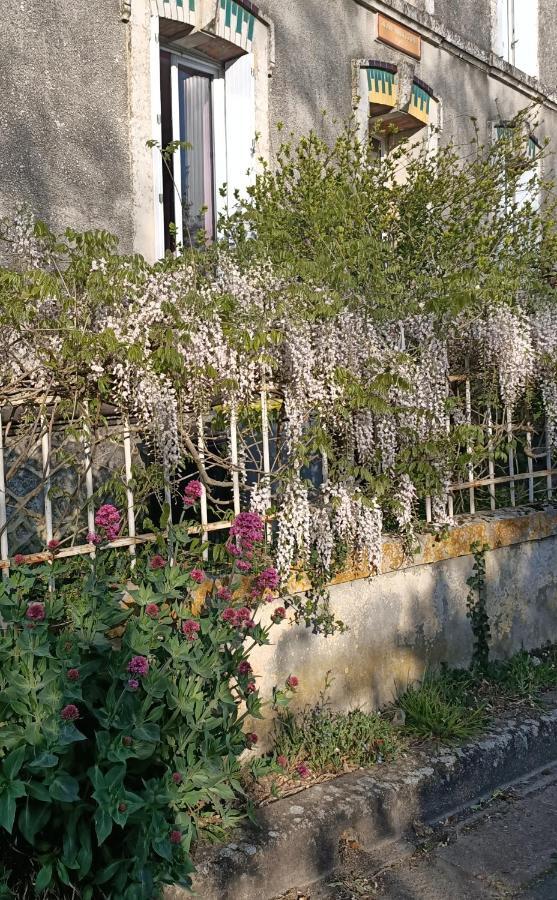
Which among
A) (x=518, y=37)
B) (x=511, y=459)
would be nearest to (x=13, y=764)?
(x=511, y=459)

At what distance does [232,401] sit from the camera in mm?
3498

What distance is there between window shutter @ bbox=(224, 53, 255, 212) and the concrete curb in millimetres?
4257

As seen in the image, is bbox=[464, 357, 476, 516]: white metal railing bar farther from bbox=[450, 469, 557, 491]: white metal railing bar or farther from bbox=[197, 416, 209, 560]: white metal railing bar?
bbox=[197, 416, 209, 560]: white metal railing bar

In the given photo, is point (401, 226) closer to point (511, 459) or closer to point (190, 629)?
point (511, 459)

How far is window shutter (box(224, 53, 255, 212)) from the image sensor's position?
644 centimetres

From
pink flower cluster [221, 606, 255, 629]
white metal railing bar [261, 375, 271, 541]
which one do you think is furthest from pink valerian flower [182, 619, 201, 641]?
white metal railing bar [261, 375, 271, 541]

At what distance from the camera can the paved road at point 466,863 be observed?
2.96 meters

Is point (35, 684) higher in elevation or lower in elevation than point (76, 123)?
lower

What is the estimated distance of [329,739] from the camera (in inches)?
136

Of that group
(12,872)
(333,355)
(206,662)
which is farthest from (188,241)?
(12,872)

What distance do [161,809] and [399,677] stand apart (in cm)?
172

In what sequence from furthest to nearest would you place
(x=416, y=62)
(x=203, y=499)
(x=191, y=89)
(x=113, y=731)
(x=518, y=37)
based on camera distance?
(x=518, y=37) < (x=416, y=62) < (x=191, y=89) < (x=203, y=499) < (x=113, y=731)

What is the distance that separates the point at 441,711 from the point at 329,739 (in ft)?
1.93

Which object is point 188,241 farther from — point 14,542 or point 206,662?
point 206,662
